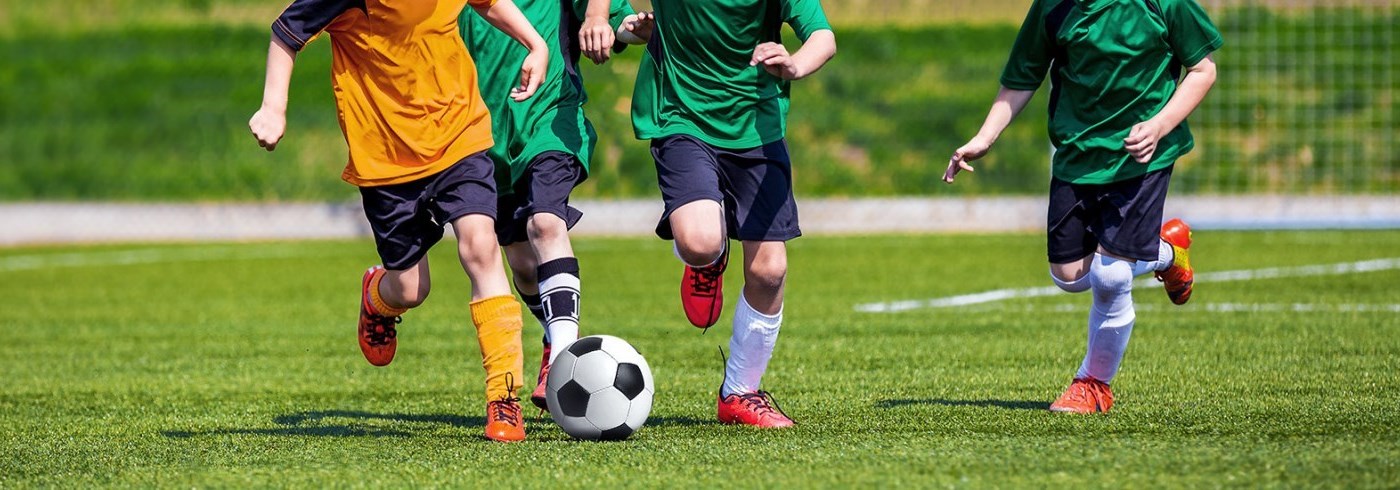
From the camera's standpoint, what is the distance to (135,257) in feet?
45.8

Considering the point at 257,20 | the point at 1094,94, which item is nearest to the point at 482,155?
the point at 1094,94

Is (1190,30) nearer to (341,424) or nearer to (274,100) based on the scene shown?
(274,100)

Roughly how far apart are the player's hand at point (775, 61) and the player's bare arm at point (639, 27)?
24.5 inches

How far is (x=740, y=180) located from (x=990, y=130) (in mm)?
808

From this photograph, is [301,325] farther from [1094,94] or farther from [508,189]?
[1094,94]

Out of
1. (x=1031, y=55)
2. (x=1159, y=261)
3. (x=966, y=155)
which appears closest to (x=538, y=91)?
(x=966, y=155)

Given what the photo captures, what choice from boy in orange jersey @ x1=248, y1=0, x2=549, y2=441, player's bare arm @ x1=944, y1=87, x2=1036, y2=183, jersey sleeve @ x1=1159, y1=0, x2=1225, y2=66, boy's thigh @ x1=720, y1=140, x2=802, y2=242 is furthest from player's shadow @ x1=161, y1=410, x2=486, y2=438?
jersey sleeve @ x1=1159, y1=0, x2=1225, y2=66

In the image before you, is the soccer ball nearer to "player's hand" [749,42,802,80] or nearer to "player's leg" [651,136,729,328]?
"player's leg" [651,136,729,328]

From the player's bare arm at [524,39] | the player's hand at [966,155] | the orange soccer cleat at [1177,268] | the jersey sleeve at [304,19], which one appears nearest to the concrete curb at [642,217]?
the orange soccer cleat at [1177,268]

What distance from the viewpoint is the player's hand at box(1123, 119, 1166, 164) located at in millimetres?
4809

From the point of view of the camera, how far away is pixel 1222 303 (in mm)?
8508

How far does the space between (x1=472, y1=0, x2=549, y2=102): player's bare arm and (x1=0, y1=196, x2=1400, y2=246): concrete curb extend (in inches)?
376

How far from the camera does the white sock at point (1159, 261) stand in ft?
17.1

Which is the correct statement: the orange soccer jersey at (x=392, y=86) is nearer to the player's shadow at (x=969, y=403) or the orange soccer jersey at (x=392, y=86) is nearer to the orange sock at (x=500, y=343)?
the orange sock at (x=500, y=343)
